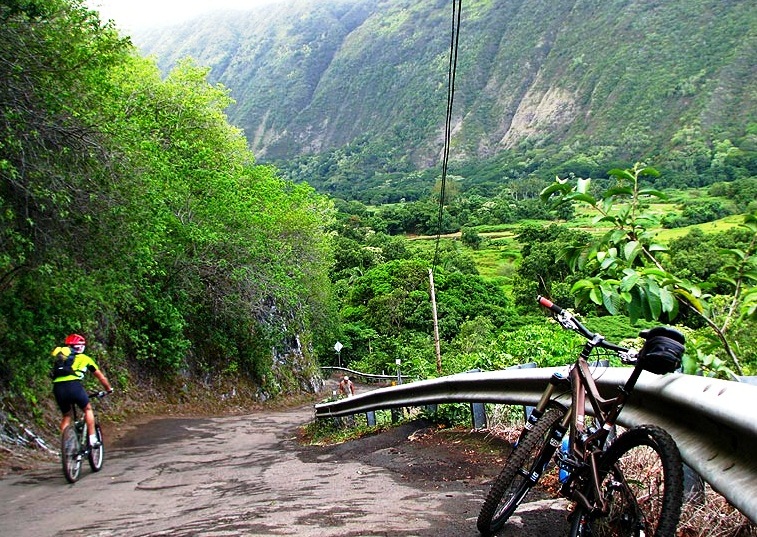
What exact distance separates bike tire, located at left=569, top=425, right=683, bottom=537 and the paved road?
66cm

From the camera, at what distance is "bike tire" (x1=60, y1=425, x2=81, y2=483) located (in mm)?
8250

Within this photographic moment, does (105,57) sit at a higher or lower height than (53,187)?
higher

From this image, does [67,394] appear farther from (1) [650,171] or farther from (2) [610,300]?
(1) [650,171]

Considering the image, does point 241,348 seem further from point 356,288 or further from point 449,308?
point 356,288

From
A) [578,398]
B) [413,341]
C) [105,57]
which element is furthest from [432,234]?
[578,398]

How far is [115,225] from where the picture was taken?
1301 centimetres

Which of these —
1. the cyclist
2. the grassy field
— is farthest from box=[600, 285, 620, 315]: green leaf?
the grassy field

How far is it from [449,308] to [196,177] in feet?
135

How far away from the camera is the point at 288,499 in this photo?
5543 millimetres

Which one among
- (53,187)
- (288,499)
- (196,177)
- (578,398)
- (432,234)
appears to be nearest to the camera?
(578,398)

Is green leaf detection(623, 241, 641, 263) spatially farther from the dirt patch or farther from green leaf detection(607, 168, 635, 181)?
the dirt patch

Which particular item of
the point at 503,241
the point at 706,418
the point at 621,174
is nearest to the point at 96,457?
the point at 621,174

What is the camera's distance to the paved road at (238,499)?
4277 millimetres

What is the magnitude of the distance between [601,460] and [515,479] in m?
0.76
